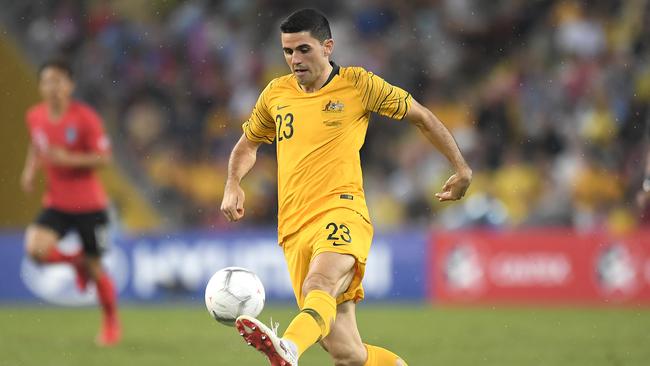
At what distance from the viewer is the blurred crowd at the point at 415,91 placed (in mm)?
15867

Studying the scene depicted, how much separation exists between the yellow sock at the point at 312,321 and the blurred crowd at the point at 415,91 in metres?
9.73

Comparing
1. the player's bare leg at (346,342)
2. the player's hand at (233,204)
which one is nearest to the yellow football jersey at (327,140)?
the player's hand at (233,204)

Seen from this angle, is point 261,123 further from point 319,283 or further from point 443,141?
point 319,283

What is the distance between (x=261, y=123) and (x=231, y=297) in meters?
1.03

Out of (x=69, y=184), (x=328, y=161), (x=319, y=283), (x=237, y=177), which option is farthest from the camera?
(x=69, y=184)

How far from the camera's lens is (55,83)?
11094mm

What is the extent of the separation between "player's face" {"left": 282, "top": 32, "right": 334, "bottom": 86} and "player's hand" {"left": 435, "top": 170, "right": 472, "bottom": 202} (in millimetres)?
908

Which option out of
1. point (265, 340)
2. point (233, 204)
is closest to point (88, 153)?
point (233, 204)

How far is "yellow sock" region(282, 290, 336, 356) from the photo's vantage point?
579cm

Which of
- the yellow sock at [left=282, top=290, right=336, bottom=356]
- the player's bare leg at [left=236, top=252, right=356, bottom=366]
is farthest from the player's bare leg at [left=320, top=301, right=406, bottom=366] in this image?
the yellow sock at [left=282, top=290, right=336, bottom=356]

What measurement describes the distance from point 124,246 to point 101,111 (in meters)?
3.44

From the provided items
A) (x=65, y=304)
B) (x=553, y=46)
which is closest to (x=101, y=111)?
(x=65, y=304)

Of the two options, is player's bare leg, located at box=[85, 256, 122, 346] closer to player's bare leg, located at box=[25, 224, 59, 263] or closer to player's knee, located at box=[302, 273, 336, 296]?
player's bare leg, located at box=[25, 224, 59, 263]

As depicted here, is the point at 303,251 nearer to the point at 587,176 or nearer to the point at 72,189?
the point at 72,189
